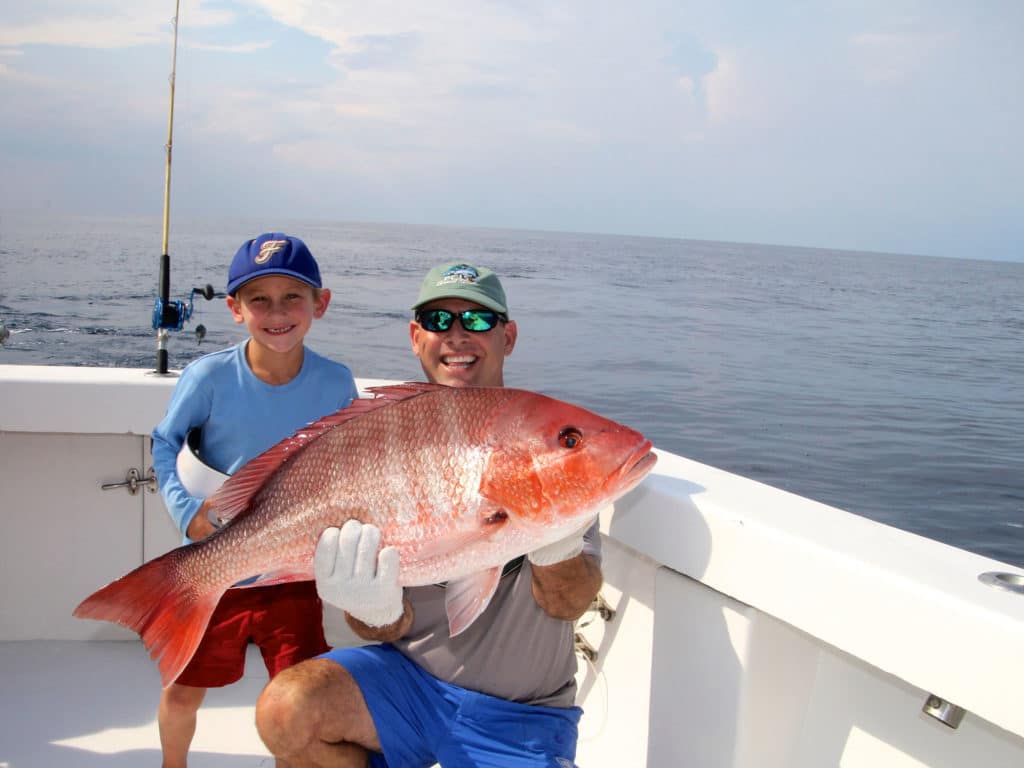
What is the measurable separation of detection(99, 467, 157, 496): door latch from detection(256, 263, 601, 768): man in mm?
1533

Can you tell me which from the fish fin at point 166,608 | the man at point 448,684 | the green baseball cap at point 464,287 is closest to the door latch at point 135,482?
the man at point 448,684

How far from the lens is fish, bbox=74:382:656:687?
5.46 feet

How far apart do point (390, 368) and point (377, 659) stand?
43.7ft

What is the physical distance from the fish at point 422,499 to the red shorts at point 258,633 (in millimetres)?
755

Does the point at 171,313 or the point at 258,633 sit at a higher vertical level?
the point at 171,313

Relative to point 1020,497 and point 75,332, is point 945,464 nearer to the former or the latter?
point 1020,497

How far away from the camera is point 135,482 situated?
11.1 ft

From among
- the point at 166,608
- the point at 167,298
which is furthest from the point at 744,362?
the point at 166,608

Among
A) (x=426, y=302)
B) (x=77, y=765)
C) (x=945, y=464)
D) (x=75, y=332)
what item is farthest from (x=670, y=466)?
(x=75, y=332)

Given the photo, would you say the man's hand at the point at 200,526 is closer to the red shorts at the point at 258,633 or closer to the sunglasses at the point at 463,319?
the red shorts at the point at 258,633

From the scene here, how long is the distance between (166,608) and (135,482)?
1.83m

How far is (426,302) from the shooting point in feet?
8.07

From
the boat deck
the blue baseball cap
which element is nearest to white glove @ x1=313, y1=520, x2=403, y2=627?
the blue baseball cap

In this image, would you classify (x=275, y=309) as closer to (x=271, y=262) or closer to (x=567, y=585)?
(x=271, y=262)
